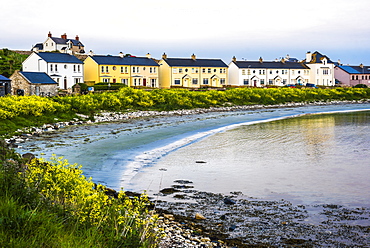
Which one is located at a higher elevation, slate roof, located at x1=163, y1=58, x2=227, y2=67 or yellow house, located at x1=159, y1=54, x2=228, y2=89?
slate roof, located at x1=163, y1=58, x2=227, y2=67

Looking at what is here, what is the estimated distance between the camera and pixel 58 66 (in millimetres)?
77750

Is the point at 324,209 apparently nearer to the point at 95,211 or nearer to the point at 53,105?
the point at 95,211

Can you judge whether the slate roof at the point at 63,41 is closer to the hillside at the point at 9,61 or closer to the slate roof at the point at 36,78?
the hillside at the point at 9,61

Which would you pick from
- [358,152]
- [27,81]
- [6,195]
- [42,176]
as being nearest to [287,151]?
[358,152]

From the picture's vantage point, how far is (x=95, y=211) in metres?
8.33

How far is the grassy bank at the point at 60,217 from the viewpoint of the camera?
6703 millimetres

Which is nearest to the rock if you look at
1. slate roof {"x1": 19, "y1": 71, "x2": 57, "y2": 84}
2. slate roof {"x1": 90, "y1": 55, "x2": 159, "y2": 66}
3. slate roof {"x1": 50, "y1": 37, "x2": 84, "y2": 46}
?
slate roof {"x1": 19, "y1": 71, "x2": 57, "y2": 84}

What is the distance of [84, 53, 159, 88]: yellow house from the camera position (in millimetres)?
87000

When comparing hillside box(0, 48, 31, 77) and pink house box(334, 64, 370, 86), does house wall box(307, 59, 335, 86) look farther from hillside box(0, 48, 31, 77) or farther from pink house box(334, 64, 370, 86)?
hillside box(0, 48, 31, 77)

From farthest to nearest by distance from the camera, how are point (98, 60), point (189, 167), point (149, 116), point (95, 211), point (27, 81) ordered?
point (98, 60) → point (27, 81) → point (149, 116) → point (189, 167) → point (95, 211)

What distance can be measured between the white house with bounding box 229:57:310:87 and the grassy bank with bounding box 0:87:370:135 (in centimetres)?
2071

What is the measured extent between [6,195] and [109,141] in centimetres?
1780

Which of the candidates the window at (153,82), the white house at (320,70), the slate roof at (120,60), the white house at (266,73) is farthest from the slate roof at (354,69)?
the slate roof at (120,60)

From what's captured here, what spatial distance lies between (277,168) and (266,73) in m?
92.4
